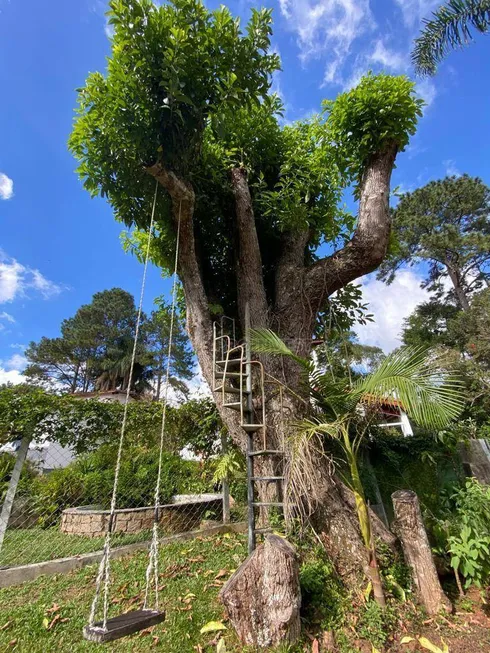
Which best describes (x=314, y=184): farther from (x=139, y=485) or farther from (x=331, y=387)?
(x=139, y=485)

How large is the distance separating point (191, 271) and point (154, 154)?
55.6 inches

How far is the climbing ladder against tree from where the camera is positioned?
296 cm

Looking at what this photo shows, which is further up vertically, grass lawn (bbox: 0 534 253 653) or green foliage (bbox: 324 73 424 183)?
green foliage (bbox: 324 73 424 183)

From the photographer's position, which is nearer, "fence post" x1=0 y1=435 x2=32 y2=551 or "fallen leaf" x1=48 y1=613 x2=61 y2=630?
"fallen leaf" x1=48 y1=613 x2=61 y2=630

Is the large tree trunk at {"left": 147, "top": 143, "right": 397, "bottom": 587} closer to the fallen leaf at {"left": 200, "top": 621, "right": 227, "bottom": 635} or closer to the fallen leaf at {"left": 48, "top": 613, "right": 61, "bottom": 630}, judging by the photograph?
the fallen leaf at {"left": 200, "top": 621, "right": 227, "bottom": 635}

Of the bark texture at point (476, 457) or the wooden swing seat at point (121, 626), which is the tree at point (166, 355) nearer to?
the bark texture at point (476, 457)

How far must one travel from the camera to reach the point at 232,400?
12.6 feet

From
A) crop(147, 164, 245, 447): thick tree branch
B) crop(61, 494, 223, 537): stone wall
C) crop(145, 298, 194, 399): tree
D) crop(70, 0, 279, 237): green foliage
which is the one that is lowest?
crop(61, 494, 223, 537): stone wall

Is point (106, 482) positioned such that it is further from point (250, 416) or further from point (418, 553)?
point (418, 553)

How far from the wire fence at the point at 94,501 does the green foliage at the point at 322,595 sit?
194 centimetres

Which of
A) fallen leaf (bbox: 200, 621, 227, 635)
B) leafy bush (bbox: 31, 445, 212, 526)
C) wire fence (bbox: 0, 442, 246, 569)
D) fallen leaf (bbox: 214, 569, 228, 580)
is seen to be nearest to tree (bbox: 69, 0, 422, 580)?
fallen leaf (bbox: 214, 569, 228, 580)

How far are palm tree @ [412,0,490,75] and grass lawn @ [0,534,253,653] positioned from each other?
7867 millimetres

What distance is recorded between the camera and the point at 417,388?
8.38ft

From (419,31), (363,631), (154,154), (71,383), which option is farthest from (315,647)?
(71,383)
